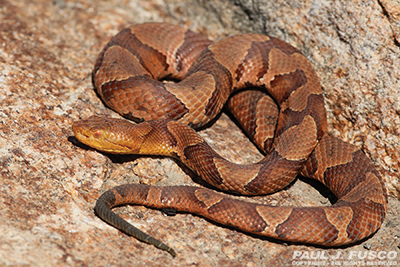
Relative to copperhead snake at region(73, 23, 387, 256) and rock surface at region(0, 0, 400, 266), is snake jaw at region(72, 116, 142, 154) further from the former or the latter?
rock surface at region(0, 0, 400, 266)

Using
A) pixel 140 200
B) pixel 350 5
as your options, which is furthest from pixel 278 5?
pixel 140 200

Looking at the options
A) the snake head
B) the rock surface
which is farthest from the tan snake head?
the rock surface

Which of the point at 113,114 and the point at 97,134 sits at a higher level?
the point at 97,134

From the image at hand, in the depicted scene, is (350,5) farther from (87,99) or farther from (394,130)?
(87,99)

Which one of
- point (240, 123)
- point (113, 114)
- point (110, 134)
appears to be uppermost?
point (110, 134)

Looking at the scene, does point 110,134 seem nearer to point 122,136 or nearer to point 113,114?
point 122,136

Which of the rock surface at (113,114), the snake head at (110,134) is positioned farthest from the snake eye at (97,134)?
the rock surface at (113,114)

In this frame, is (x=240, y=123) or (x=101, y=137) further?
(x=240, y=123)

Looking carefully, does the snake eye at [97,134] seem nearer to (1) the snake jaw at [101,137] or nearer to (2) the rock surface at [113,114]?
(1) the snake jaw at [101,137]

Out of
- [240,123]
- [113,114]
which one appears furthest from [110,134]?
[240,123]
